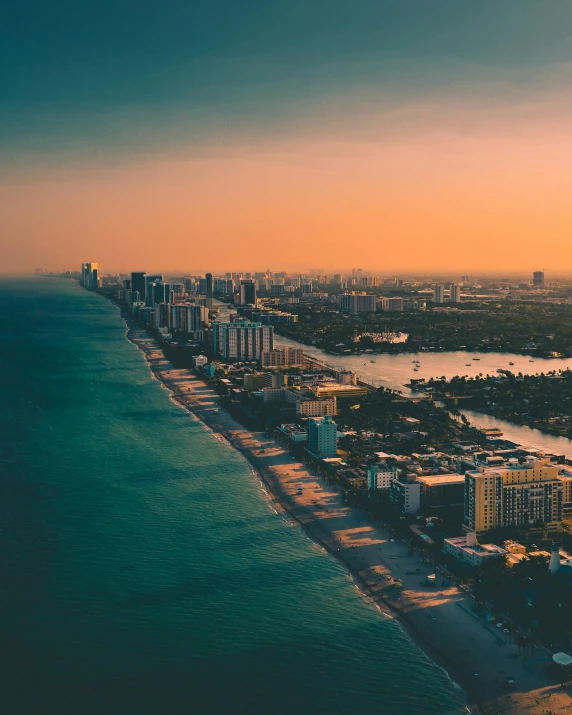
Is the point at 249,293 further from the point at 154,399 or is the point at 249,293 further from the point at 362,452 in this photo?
the point at 362,452

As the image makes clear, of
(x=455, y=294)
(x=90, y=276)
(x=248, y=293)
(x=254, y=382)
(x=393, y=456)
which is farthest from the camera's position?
(x=90, y=276)

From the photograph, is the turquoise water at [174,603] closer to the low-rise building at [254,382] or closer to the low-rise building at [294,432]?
the low-rise building at [294,432]

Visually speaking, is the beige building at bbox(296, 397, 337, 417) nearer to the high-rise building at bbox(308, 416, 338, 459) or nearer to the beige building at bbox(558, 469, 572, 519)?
the high-rise building at bbox(308, 416, 338, 459)

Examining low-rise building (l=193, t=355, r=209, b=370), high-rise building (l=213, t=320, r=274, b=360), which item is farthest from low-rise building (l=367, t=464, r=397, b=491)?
high-rise building (l=213, t=320, r=274, b=360)

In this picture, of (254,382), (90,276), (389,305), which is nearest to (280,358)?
(254,382)

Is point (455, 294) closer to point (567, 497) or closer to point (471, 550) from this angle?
point (567, 497)

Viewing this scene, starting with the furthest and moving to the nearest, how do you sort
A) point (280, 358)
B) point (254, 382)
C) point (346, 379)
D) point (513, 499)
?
point (280, 358)
point (346, 379)
point (254, 382)
point (513, 499)
